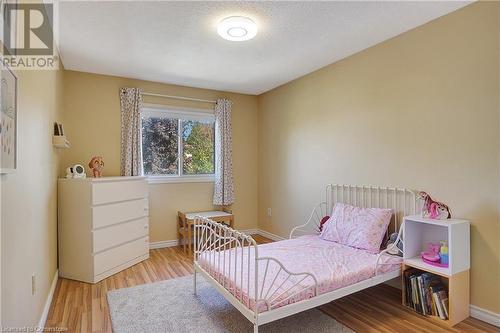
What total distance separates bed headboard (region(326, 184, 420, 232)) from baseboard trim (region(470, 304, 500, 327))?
33.5 inches

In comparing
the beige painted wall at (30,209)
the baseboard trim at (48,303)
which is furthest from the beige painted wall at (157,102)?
the baseboard trim at (48,303)

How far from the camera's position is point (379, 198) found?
3.08m

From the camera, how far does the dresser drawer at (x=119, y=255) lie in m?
3.19

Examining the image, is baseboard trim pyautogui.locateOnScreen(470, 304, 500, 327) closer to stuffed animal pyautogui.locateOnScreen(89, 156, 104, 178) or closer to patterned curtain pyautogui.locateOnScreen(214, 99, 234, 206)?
patterned curtain pyautogui.locateOnScreen(214, 99, 234, 206)

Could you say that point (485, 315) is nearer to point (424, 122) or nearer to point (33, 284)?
point (424, 122)

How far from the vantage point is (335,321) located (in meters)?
2.34

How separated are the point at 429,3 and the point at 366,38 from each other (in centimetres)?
65

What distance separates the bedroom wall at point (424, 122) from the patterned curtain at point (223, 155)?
49.0 inches

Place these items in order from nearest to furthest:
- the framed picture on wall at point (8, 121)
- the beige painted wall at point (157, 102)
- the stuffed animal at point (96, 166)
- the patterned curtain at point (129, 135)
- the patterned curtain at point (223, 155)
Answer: the framed picture on wall at point (8, 121) → the stuffed animal at point (96, 166) → the beige painted wall at point (157, 102) → the patterned curtain at point (129, 135) → the patterned curtain at point (223, 155)

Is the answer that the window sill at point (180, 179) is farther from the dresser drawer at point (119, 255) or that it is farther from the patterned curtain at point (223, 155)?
the dresser drawer at point (119, 255)

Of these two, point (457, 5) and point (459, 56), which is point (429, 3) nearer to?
point (457, 5)

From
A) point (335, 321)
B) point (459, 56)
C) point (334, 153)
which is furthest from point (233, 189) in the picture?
point (459, 56)

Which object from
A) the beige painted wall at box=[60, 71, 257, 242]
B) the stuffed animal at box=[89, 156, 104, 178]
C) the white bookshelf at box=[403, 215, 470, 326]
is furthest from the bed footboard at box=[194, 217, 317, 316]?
the beige painted wall at box=[60, 71, 257, 242]

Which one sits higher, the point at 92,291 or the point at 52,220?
the point at 52,220
